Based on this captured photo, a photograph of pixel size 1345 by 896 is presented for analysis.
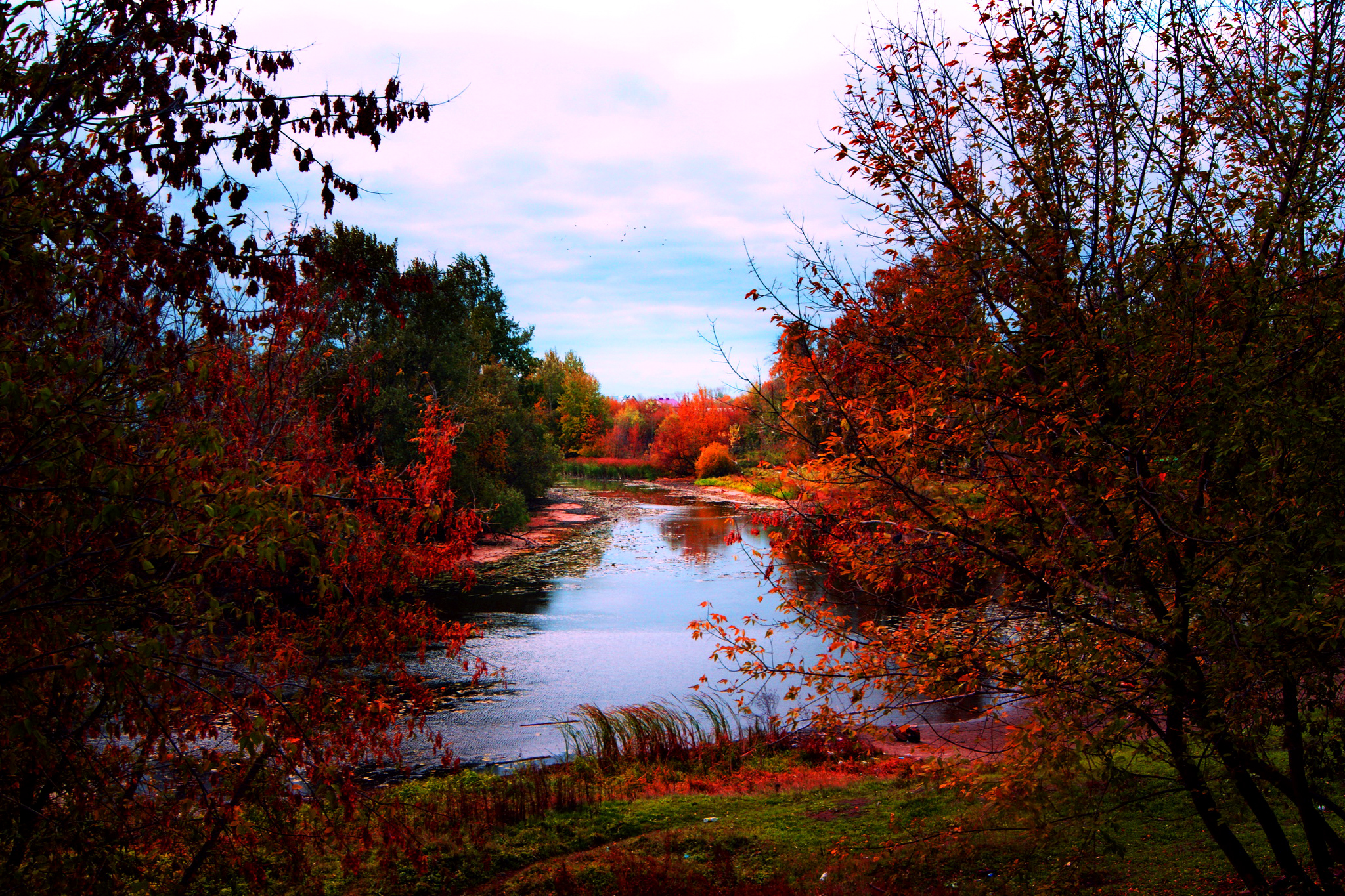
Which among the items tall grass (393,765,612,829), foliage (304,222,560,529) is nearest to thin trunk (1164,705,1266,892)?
tall grass (393,765,612,829)

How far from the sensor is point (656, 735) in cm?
1160

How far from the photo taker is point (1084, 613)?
416cm

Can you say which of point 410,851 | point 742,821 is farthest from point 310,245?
point 742,821

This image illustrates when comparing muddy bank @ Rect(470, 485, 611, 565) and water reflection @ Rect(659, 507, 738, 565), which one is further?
water reflection @ Rect(659, 507, 738, 565)

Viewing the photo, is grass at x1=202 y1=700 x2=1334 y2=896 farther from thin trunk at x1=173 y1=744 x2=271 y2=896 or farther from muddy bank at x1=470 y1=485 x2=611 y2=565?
muddy bank at x1=470 y1=485 x2=611 y2=565

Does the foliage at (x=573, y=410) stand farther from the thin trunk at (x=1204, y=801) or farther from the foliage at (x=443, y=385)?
the thin trunk at (x=1204, y=801)

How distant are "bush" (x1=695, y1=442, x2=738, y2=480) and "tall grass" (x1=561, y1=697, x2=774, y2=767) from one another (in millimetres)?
54156

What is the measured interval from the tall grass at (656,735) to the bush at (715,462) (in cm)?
5416

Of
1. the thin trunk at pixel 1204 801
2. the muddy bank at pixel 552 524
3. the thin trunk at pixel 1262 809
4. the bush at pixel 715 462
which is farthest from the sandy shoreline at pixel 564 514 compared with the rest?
the thin trunk at pixel 1262 809

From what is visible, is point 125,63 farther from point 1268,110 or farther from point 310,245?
point 1268,110

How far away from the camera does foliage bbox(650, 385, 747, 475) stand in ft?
239

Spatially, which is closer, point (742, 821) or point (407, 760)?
point (742, 821)

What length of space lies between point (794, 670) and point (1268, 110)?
3785mm

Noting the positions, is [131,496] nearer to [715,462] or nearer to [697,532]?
[697,532]
